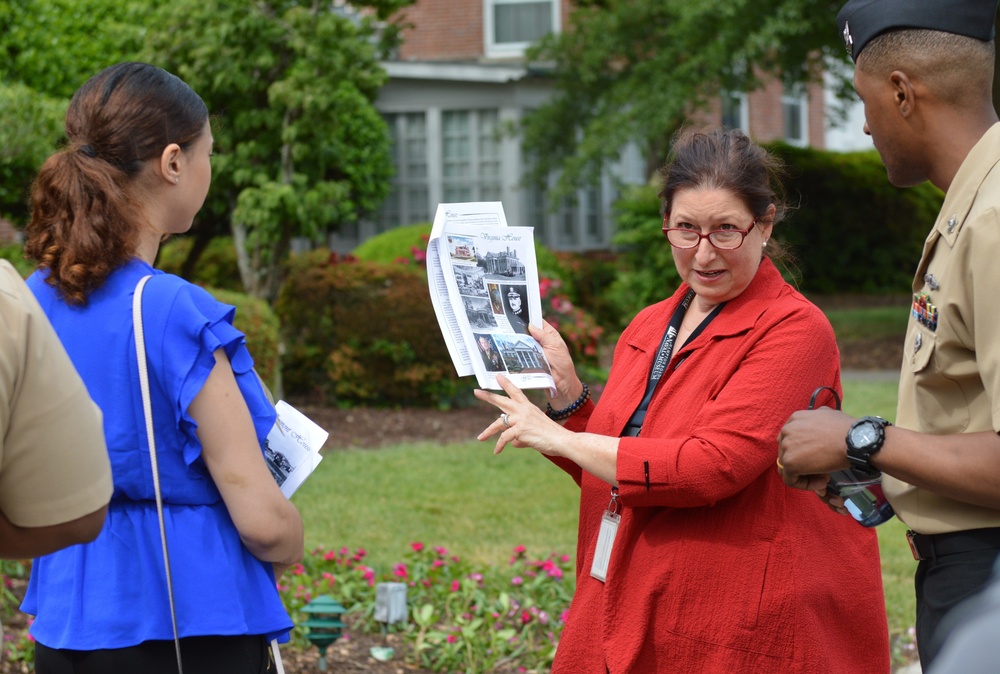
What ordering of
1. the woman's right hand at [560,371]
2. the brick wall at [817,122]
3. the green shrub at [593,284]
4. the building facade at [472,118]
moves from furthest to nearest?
the brick wall at [817,122] < the building facade at [472,118] < the green shrub at [593,284] < the woman's right hand at [560,371]

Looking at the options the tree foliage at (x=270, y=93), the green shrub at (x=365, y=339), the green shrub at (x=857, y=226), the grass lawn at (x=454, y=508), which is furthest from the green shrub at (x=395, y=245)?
the green shrub at (x=857, y=226)

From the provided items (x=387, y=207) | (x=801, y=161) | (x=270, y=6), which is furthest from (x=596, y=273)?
(x=270, y=6)

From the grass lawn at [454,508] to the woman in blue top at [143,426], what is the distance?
12.4 feet

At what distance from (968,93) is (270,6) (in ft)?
32.3

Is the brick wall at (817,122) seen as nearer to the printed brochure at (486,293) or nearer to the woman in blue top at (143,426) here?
the printed brochure at (486,293)

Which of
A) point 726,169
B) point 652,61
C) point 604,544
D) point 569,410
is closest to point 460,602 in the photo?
point 569,410

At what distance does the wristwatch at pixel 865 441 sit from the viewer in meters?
2.18

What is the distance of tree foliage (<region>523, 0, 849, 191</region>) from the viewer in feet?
41.8

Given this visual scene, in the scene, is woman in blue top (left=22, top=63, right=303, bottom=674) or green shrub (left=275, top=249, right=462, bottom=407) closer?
woman in blue top (left=22, top=63, right=303, bottom=674)

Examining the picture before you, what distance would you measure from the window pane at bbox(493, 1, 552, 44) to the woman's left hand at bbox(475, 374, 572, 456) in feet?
58.8

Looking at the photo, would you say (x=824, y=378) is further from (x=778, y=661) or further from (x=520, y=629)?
(x=520, y=629)

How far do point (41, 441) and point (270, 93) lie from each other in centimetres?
940

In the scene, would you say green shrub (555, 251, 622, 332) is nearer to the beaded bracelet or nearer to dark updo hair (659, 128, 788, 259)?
the beaded bracelet

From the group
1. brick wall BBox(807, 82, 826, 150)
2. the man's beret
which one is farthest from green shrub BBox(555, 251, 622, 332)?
the man's beret
